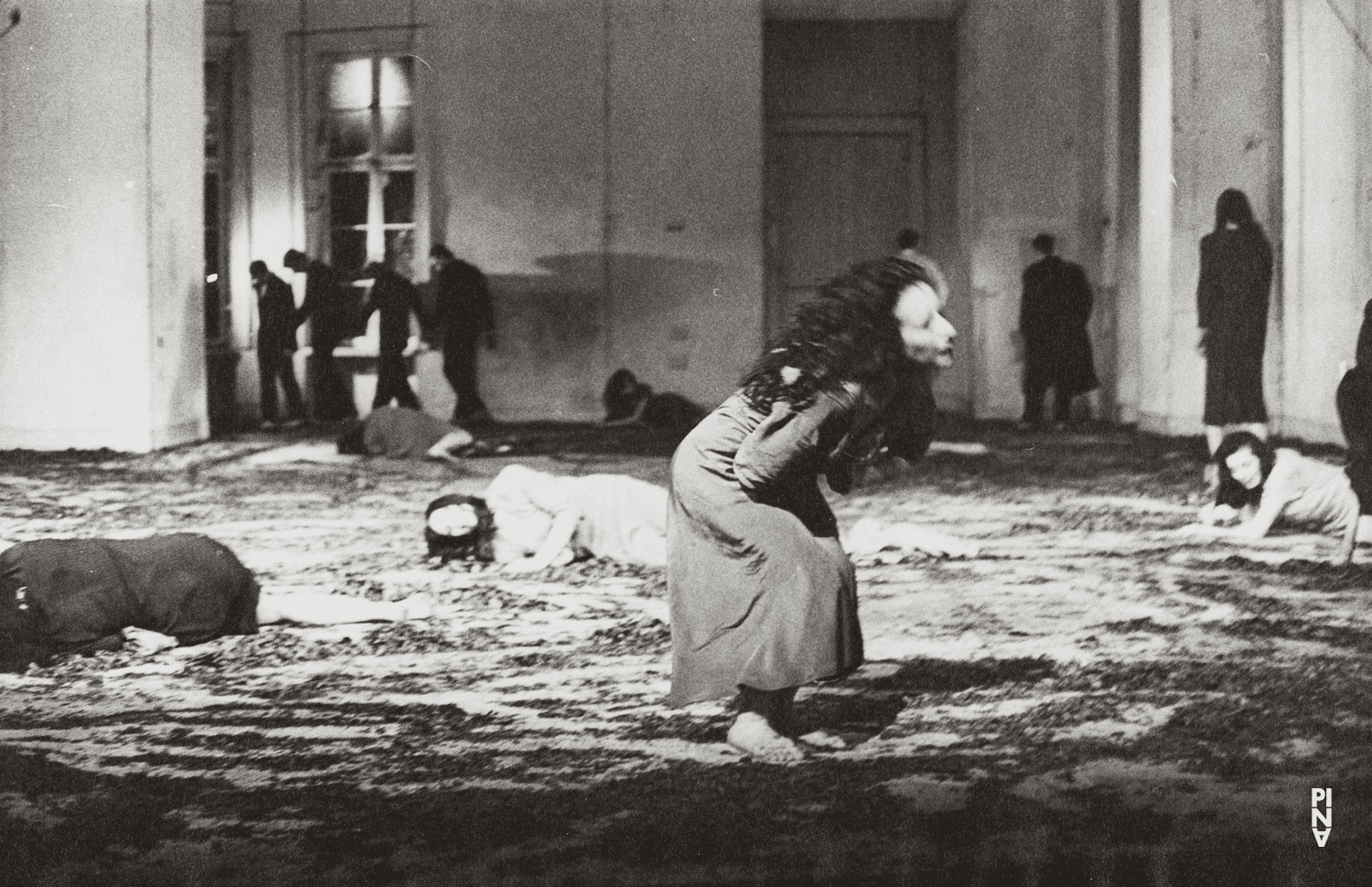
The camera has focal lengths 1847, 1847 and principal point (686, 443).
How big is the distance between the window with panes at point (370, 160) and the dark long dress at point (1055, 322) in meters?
6.08

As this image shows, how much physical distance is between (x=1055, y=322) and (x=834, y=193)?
4104mm

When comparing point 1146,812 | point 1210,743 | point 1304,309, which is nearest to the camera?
point 1146,812

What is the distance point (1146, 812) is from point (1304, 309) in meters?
10.4

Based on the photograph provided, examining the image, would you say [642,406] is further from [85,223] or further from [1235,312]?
[1235,312]

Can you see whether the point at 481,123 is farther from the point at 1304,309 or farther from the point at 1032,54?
the point at 1304,309

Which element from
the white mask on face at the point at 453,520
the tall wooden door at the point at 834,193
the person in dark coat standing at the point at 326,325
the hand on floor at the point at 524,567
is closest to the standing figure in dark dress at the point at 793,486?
the hand on floor at the point at 524,567

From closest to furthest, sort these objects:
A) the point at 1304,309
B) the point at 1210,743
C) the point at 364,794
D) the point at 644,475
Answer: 1. the point at 364,794
2. the point at 1210,743
3. the point at 644,475
4. the point at 1304,309

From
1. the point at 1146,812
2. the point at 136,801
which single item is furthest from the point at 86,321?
the point at 1146,812

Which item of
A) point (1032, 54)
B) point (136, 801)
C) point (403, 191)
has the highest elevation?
point (1032, 54)

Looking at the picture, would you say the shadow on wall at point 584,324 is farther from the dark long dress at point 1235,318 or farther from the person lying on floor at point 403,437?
the dark long dress at point 1235,318

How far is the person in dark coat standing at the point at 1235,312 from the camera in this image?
11.1 meters

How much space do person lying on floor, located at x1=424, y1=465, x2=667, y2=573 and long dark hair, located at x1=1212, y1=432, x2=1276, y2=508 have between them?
8.79 feet

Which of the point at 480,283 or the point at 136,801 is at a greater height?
the point at 480,283

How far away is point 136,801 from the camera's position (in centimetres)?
401
